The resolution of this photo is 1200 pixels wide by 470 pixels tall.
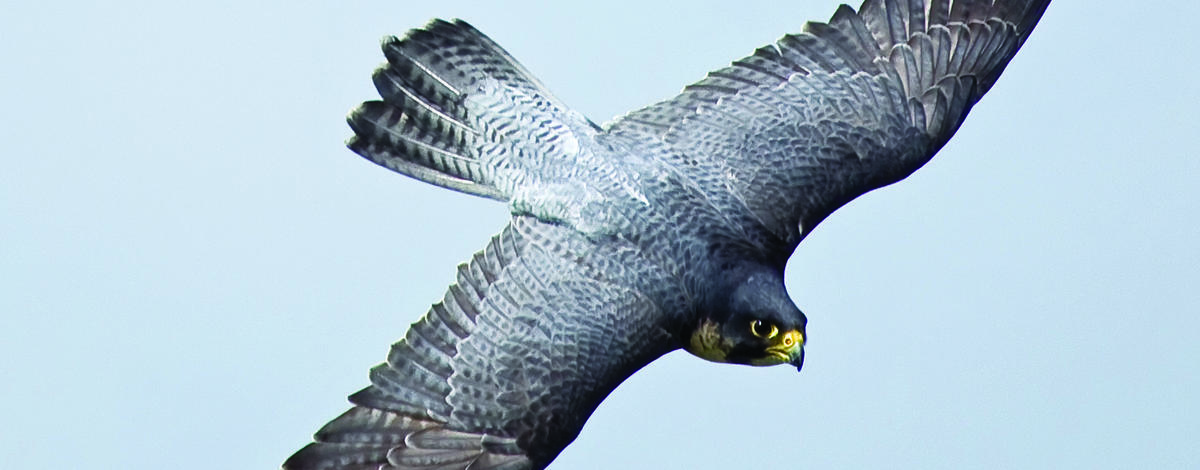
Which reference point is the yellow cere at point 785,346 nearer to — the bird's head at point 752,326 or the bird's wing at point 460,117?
the bird's head at point 752,326

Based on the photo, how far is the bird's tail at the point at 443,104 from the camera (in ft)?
35.8

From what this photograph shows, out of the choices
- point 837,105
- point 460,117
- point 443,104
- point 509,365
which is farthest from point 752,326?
point 443,104

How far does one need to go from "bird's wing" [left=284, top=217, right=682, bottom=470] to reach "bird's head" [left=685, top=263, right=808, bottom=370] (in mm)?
201

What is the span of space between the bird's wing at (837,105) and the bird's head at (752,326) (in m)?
0.44

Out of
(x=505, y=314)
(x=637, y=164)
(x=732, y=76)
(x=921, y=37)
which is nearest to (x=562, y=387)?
(x=505, y=314)

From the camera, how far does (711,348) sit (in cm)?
1039

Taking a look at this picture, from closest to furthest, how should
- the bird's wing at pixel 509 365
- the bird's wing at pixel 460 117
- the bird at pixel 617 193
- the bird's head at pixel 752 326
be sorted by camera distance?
the bird's wing at pixel 509 365, the bird at pixel 617 193, the bird's head at pixel 752 326, the bird's wing at pixel 460 117

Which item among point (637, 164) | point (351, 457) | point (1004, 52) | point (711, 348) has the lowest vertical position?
point (351, 457)

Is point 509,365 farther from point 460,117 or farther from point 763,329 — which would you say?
point 460,117

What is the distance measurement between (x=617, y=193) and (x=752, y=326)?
838 mm

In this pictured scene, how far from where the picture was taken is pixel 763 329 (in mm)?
10320

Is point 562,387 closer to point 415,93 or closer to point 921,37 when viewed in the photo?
point 415,93

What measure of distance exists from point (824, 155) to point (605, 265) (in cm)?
129

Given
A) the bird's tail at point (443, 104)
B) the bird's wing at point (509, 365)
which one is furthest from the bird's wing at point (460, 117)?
the bird's wing at point (509, 365)
